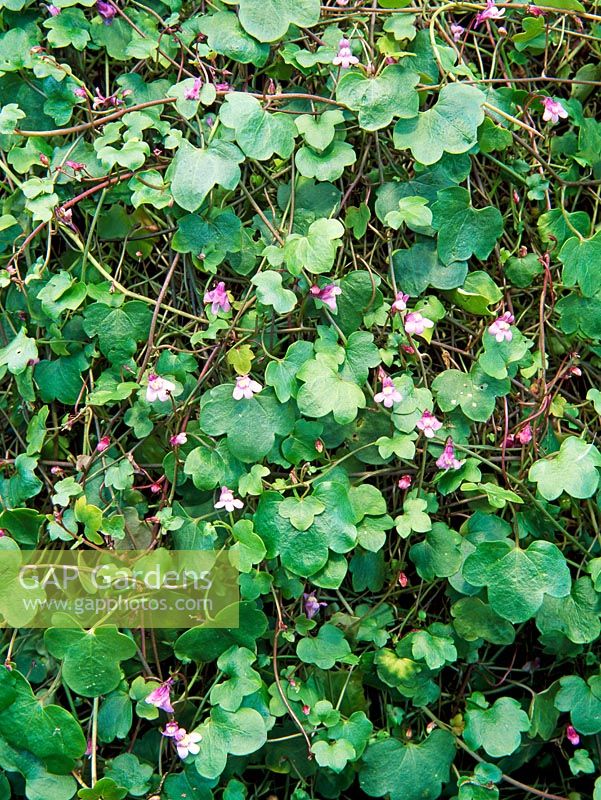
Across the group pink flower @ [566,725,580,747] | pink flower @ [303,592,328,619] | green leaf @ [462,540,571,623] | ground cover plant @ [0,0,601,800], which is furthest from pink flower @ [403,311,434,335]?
pink flower @ [566,725,580,747]

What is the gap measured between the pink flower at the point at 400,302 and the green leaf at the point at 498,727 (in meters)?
0.64

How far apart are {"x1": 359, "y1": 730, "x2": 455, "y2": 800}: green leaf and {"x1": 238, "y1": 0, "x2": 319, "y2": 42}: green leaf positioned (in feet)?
3.68

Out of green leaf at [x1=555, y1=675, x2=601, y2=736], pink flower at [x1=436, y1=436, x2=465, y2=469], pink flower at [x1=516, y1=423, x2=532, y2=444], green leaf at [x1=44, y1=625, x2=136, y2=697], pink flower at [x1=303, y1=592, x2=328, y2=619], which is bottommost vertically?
green leaf at [x1=555, y1=675, x2=601, y2=736]

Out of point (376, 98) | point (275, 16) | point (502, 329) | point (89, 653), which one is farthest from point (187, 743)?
point (275, 16)

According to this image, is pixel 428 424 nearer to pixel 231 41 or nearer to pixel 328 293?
pixel 328 293

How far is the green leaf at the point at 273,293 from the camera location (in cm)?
123

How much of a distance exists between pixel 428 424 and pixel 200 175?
0.51m

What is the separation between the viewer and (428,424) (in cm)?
127

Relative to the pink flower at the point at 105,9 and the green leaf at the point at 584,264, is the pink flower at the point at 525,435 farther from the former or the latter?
the pink flower at the point at 105,9

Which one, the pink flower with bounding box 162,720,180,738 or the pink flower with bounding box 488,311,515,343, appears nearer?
the pink flower with bounding box 162,720,180,738

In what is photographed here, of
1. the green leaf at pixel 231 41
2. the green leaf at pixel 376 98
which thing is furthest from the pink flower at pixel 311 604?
the green leaf at pixel 231 41

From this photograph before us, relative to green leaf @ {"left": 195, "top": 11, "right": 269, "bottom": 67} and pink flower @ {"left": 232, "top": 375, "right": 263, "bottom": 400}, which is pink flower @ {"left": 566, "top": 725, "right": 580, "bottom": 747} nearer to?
pink flower @ {"left": 232, "top": 375, "right": 263, "bottom": 400}

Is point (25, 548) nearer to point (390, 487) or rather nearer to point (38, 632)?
point (38, 632)

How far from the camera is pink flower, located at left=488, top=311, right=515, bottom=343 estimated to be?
132 cm
